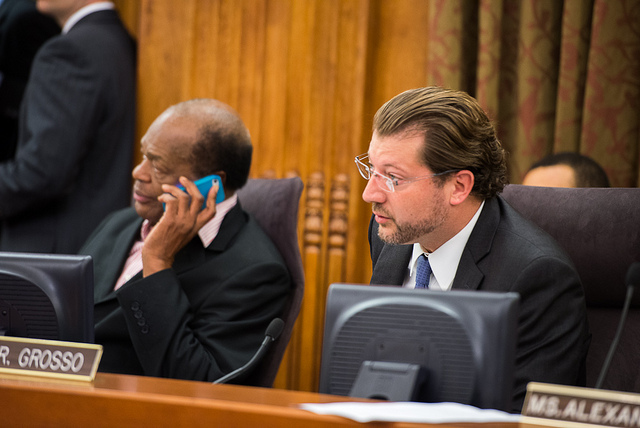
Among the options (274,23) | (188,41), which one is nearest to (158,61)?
(188,41)

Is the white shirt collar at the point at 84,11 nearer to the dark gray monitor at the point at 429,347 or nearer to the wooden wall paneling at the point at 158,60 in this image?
the wooden wall paneling at the point at 158,60

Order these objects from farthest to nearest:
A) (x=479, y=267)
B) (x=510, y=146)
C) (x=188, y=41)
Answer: (x=188, y=41) → (x=510, y=146) → (x=479, y=267)

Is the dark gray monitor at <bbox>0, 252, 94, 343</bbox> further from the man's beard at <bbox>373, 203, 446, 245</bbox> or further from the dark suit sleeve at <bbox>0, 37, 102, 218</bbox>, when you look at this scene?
the dark suit sleeve at <bbox>0, 37, 102, 218</bbox>

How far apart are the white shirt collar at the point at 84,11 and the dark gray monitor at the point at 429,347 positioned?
226 centimetres

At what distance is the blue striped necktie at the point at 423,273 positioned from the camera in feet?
5.00

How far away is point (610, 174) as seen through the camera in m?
2.23

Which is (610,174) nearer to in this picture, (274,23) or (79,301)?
(274,23)

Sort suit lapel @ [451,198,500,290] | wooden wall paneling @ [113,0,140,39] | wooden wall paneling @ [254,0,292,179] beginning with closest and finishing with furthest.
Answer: suit lapel @ [451,198,500,290] → wooden wall paneling @ [254,0,292,179] → wooden wall paneling @ [113,0,140,39]

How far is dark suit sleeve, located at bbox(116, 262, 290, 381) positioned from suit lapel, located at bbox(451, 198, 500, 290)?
21.5 inches

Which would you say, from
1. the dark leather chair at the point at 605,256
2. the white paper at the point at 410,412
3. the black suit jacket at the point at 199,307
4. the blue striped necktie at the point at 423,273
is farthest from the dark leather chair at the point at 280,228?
the white paper at the point at 410,412

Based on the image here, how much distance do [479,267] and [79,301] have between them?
754 millimetres

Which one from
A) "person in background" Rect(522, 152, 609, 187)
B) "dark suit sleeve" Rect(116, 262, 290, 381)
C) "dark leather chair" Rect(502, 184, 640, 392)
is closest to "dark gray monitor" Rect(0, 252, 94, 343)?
"dark suit sleeve" Rect(116, 262, 290, 381)

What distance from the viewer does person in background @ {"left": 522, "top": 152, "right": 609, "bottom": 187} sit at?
2.11 meters

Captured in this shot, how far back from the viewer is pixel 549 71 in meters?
2.32
